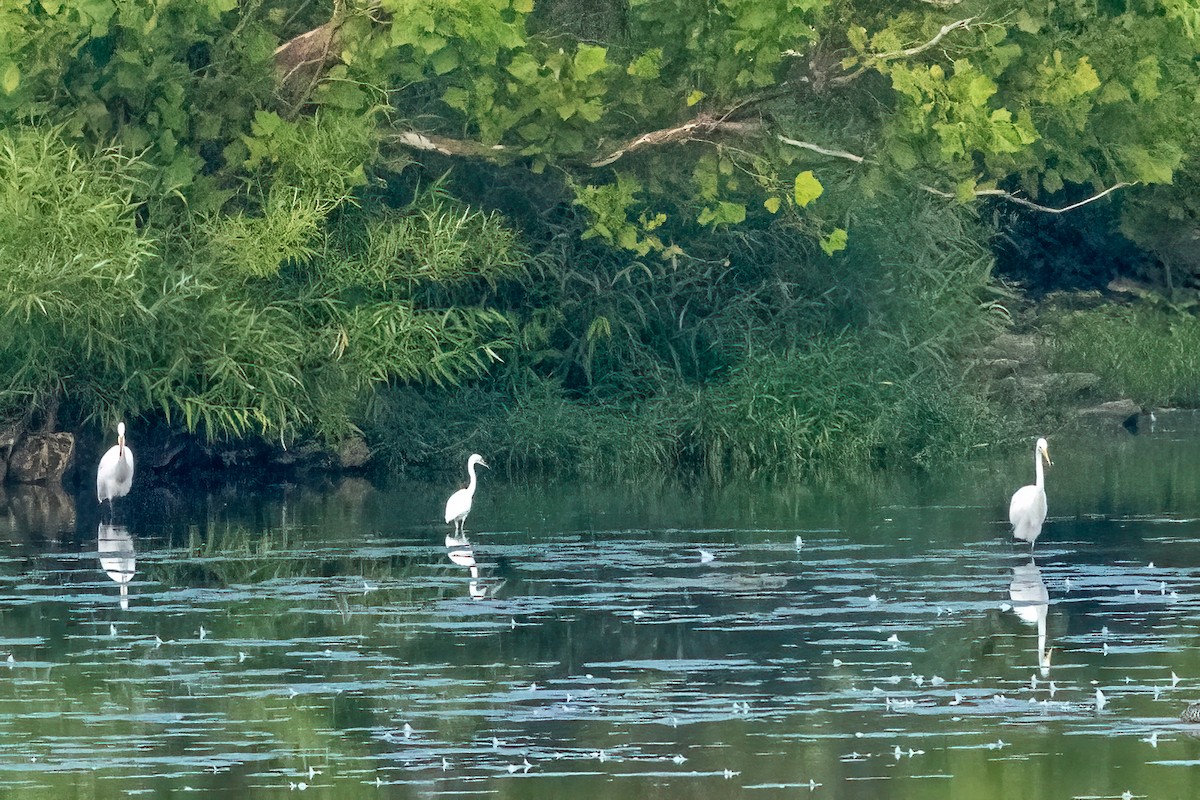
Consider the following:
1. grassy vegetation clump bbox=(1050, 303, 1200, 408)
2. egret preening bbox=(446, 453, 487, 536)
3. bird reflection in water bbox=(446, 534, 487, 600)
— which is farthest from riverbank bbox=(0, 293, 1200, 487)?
bird reflection in water bbox=(446, 534, 487, 600)

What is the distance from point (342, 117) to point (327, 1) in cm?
153

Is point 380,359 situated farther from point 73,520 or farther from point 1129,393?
point 1129,393

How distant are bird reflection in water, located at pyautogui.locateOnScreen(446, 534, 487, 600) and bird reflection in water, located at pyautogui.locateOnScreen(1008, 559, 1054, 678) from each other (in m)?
3.32

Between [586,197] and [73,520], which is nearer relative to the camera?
[73,520]

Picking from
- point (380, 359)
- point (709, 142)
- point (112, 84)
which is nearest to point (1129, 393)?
point (709, 142)

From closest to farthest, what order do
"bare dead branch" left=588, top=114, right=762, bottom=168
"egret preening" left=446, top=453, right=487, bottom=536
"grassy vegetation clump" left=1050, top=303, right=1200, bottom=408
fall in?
"egret preening" left=446, top=453, right=487, bottom=536 → "bare dead branch" left=588, top=114, right=762, bottom=168 → "grassy vegetation clump" left=1050, top=303, right=1200, bottom=408

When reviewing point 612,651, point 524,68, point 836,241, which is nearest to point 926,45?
point 836,241

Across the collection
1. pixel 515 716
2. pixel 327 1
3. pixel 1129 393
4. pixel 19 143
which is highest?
pixel 327 1

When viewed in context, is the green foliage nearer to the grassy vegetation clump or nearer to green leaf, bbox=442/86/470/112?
green leaf, bbox=442/86/470/112

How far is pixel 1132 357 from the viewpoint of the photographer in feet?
107

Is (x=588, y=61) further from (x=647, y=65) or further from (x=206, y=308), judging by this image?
(x=206, y=308)

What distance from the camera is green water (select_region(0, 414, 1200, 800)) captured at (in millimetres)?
9812

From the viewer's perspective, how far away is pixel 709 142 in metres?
24.8

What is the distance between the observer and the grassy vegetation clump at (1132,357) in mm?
32188
